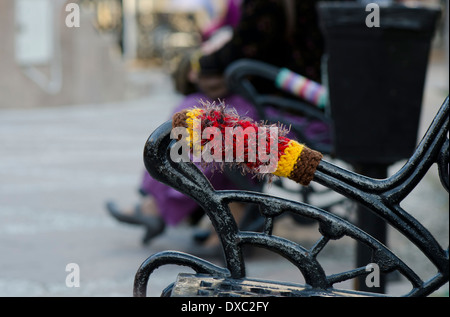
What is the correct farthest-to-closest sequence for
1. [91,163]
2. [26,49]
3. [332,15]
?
[26,49] < [91,163] < [332,15]

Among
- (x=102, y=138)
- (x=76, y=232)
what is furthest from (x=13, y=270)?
(x=102, y=138)

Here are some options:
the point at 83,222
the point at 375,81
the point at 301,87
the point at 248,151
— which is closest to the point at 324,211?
the point at 248,151

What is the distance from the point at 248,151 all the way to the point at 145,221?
2521 millimetres

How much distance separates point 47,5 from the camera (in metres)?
11.7

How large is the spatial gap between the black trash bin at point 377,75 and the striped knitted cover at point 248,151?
1.22 meters

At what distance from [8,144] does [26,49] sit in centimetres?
407

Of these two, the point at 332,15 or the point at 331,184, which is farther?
the point at 332,15

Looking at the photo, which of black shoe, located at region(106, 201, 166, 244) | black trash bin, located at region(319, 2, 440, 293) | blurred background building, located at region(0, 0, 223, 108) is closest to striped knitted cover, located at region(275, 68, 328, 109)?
black trash bin, located at region(319, 2, 440, 293)

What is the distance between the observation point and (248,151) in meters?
1.38

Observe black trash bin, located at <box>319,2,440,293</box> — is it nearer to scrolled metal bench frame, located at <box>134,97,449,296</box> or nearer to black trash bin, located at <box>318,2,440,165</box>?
black trash bin, located at <box>318,2,440,165</box>

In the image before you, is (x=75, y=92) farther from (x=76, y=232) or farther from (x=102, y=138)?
(x=76, y=232)

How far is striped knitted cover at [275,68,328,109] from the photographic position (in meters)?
3.44

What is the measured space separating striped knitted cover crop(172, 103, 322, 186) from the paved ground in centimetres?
177

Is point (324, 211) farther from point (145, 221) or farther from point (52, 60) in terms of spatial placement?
point (52, 60)
